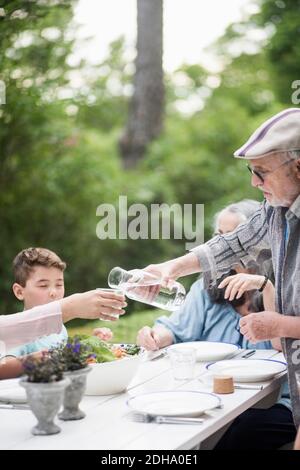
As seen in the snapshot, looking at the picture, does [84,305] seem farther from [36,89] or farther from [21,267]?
[36,89]

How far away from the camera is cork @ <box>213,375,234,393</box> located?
2.42 m

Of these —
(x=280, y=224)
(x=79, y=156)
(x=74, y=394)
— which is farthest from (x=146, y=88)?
(x=74, y=394)

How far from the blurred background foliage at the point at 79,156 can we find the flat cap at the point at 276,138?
92.9 inches

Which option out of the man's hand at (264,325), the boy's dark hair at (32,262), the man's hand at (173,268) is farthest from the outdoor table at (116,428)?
the boy's dark hair at (32,262)

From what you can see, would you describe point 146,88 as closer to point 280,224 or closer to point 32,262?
point 32,262

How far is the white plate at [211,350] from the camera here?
118 inches

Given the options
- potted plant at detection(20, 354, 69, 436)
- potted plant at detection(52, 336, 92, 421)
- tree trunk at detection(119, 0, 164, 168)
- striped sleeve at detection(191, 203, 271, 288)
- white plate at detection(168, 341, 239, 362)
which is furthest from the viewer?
tree trunk at detection(119, 0, 164, 168)

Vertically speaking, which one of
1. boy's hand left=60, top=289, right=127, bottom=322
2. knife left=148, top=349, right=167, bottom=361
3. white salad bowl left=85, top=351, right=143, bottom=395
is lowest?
knife left=148, top=349, right=167, bottom=361

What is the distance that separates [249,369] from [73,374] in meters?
0.92

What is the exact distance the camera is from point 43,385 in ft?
6.12

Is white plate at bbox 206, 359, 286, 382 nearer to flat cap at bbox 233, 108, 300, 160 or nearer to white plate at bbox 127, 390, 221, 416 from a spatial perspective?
white plate at bbox 127, 390, 221, 416

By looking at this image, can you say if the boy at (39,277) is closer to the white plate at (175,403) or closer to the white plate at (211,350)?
the white plate at (211,350)

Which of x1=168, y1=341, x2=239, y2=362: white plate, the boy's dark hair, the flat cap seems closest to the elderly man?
the flat cap

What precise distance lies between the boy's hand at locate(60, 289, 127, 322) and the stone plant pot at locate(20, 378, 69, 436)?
437 mm
